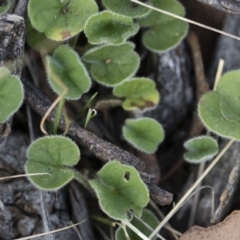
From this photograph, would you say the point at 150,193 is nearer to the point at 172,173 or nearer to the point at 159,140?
the point at 159,140

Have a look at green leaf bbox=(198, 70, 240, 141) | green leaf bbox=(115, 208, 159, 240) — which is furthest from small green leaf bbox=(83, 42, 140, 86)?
green leaf bbox=(115, 208, 159, 240)

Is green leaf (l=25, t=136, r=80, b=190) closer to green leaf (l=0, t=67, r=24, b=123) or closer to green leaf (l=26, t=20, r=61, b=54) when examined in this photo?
green leaf (l=0, t=67, r=24, b=123)

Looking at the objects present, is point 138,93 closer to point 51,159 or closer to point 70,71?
point 70,71

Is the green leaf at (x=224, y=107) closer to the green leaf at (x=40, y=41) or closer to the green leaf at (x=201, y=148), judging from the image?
the green leaf at (x=201, y=148)

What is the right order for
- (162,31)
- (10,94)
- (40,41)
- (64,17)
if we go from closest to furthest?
(10,94) < (64,17) < (40,41) < (162,31)

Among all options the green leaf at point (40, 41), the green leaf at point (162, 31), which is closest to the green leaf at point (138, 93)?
the green leaf at point (162, 31)

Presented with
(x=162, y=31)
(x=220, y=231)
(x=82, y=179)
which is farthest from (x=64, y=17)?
(x=220, y=231)
